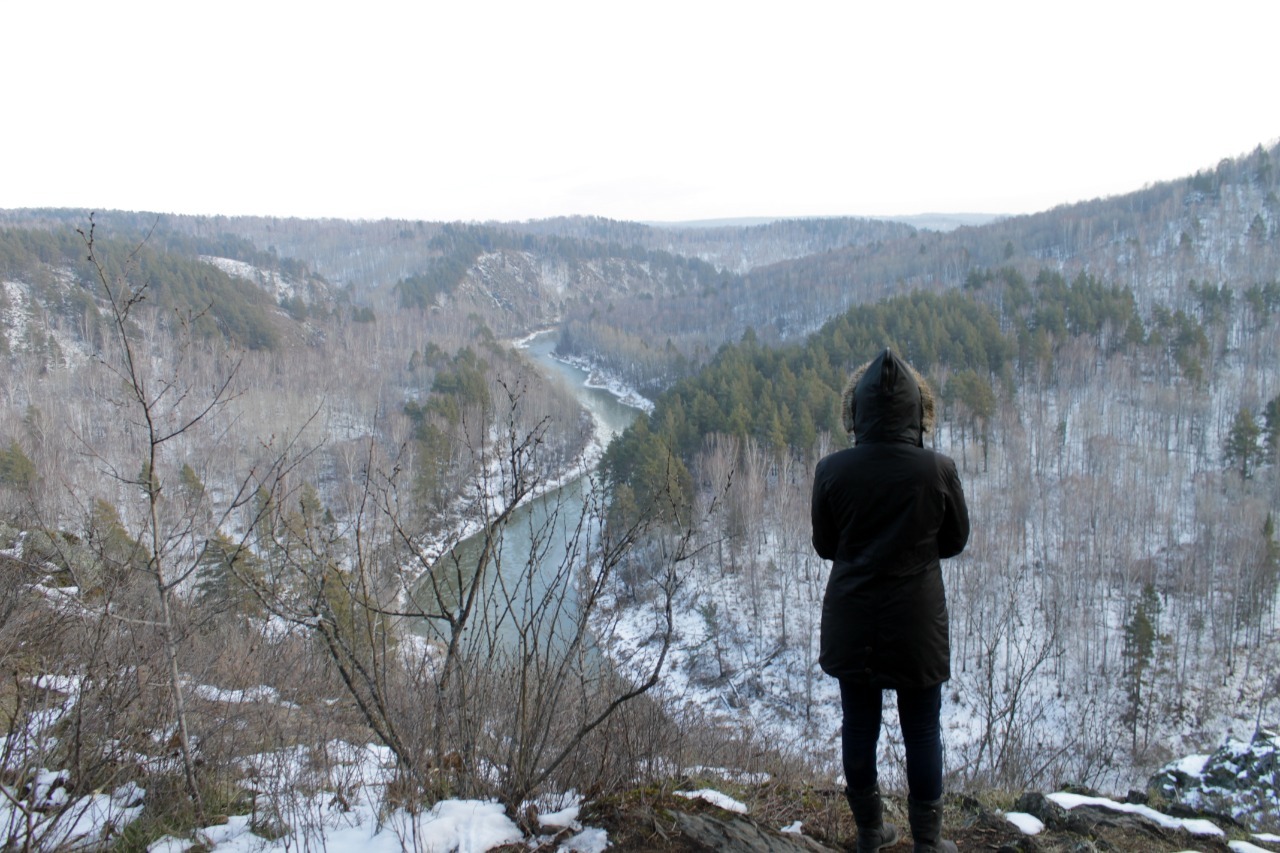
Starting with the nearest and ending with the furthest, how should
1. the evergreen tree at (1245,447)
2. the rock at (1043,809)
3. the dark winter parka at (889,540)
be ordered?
the dark winter parka at (889,540) < the rock at (1043,809) < the evergreen tree at (1245,447)

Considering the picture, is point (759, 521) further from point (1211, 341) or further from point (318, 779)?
point (1211, 341)

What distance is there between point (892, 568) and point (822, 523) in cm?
28

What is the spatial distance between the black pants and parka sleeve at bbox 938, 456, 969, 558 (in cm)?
47

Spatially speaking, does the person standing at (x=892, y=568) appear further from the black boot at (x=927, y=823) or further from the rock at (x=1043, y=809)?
the rock at (x=1043, y=809)

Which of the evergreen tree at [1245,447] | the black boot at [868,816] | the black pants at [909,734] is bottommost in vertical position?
the evergreen tree at [1245,447]

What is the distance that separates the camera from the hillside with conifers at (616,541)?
284 centimetres

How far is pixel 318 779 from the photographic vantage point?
9.95 ft

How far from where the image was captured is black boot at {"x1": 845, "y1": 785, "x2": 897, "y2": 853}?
250 centimetres

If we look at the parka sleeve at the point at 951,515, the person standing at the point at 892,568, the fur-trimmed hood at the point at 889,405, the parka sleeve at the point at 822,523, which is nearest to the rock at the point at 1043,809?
the person standing at the point at 892,568

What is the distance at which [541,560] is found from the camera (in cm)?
302

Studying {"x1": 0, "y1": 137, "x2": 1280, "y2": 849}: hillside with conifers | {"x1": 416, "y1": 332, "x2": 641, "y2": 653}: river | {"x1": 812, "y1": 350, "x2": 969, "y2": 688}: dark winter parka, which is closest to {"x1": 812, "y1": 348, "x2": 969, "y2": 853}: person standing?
{"x1": 812, "y1": 350, "x2": 969, "y2": 688}: dark winter parka

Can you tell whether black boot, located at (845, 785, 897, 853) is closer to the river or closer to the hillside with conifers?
the hillside with conifers

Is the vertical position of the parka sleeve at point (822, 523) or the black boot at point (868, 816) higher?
the parka sleeve at point (822, 523)

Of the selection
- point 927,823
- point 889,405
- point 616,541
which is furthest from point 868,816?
point 616,541
